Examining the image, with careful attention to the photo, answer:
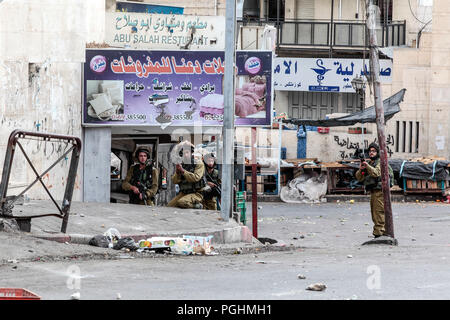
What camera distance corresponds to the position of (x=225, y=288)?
8203mm

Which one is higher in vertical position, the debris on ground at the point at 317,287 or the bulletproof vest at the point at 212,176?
the bulletproof vest at the point at 212,176

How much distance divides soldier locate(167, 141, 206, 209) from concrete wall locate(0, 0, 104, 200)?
2.15 metres

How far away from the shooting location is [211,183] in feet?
53.1

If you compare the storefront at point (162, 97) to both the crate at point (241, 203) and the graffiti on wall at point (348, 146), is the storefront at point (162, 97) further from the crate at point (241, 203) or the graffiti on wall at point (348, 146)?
the graffiti on wall at point (348, 146)

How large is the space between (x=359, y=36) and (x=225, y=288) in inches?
1188

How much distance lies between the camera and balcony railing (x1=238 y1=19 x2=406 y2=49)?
36969 mm

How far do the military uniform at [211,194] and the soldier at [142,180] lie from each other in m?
0.89

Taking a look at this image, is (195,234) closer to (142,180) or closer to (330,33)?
(142,180)

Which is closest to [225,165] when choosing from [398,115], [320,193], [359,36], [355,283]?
[355,283]

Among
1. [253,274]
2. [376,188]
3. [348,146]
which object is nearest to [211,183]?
[376,188]

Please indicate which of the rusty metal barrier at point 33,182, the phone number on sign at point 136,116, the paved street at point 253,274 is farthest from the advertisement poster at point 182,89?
the rusty metal barrier at point 33,182

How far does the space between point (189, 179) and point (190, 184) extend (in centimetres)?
52

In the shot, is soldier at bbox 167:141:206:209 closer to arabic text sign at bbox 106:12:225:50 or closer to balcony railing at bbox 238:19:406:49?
arabic text sign at bbox 106:12:225:50

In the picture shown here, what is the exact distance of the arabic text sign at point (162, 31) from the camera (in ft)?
64.9
